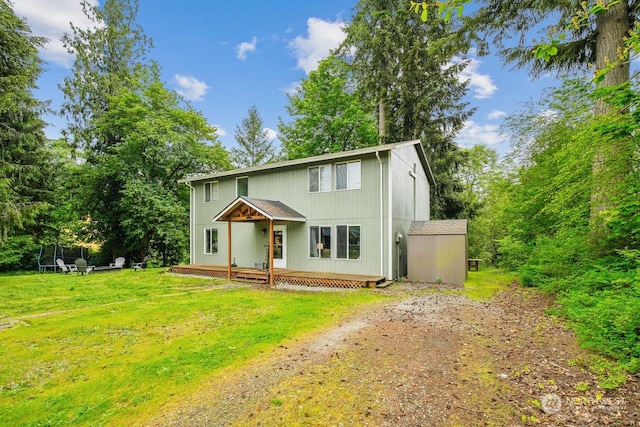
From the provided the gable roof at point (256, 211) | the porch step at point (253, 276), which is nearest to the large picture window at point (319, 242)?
the gable roof at point (256, 211)

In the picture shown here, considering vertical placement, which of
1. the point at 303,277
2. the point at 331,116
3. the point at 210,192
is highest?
the point at 331,116

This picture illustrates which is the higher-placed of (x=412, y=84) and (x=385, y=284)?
(x=412, y=84)

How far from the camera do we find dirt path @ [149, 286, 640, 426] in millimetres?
3150

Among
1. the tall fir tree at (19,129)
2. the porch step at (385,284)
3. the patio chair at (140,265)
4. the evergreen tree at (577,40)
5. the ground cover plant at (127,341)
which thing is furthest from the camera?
the patio chair at (140,265)

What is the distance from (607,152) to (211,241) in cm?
1547

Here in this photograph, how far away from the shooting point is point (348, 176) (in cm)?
1223

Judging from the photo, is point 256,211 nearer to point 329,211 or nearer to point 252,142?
point 329,211

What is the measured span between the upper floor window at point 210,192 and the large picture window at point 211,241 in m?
1.56

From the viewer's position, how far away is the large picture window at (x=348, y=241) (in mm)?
11922

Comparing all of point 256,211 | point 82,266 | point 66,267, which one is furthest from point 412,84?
point 66,267

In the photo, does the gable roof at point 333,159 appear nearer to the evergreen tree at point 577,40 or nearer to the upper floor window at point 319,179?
the upper floor window at point 319,179

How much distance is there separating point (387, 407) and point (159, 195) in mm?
19104

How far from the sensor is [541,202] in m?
10.1

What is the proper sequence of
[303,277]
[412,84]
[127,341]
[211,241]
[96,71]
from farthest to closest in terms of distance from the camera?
[96,71] → [412,84] → [211,241] → [303,277] → [127,341]
